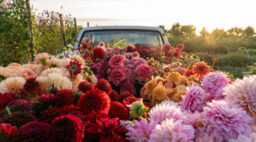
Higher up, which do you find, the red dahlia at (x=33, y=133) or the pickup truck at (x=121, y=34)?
the pickup truck at (x=121, y=34)

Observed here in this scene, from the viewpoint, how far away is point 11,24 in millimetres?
6414

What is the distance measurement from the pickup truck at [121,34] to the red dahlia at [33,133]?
366cm

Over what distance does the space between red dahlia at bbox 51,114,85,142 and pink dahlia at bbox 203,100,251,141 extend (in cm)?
49

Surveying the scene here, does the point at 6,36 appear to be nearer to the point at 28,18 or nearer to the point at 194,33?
the point at 28,18

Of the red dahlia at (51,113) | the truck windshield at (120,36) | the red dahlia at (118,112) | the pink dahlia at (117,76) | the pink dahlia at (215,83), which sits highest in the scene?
the truck windshield at (120,36)

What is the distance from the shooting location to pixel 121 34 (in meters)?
4.38

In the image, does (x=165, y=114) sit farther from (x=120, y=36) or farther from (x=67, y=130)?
(x=120, y=36)

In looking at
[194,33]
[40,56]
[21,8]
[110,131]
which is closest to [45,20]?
[21,8]

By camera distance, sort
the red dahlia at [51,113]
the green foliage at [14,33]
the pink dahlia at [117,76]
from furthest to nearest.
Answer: the green foliage at [14,33], the pink dahlia at [117,76], the red dahlia at [51,113]

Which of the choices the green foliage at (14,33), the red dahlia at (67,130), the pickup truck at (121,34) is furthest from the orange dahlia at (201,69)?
the green foliage at (14,33)

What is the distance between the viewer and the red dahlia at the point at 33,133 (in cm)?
68

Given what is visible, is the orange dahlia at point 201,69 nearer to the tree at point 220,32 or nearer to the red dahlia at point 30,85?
the red dahlia at point 30,85

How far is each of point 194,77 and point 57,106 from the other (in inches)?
51.7

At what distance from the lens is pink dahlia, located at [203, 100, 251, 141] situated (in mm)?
767
